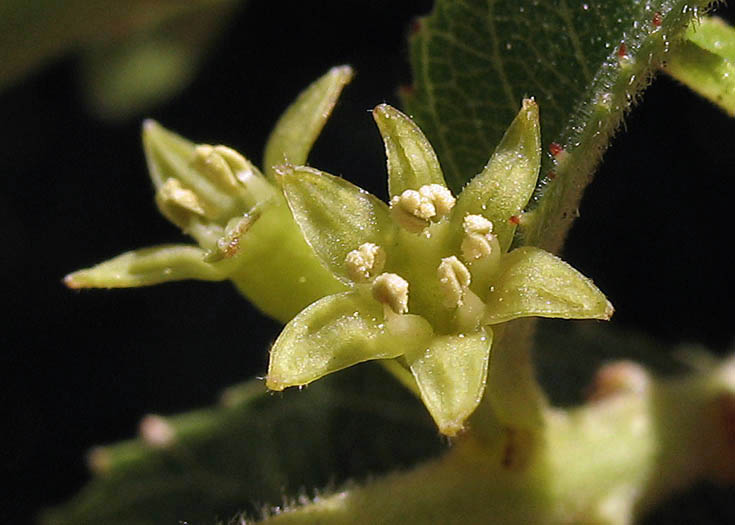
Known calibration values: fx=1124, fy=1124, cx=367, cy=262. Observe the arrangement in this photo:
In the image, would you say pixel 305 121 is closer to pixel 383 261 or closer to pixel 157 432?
pixel 383 261

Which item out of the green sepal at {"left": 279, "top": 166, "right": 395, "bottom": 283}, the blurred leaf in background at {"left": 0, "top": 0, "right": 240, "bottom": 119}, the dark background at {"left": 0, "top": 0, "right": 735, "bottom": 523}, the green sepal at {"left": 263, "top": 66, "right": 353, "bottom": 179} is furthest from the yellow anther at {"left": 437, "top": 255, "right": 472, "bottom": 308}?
the blurred leaf in background at {"left": 0, "top": 0, "right": 240, "bottom": 119}

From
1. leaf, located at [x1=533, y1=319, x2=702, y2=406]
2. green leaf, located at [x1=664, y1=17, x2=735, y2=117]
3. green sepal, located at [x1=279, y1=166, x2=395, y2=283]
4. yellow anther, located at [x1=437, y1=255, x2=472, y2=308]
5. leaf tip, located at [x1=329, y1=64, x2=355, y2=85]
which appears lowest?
leaf, located at [x1=533, y1=319, x2=702, y2=406]

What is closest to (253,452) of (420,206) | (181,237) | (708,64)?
(181,237)

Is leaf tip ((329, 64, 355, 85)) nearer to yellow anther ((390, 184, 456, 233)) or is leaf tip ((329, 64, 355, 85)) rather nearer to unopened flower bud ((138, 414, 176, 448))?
yellow anther ((390, 184, 456, 233))

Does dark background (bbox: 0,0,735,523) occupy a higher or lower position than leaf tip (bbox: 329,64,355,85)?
lower

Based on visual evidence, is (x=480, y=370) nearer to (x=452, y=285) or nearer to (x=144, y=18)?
(x=452, y=285)

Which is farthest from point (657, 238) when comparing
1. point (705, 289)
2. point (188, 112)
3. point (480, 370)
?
point (480, 370)
